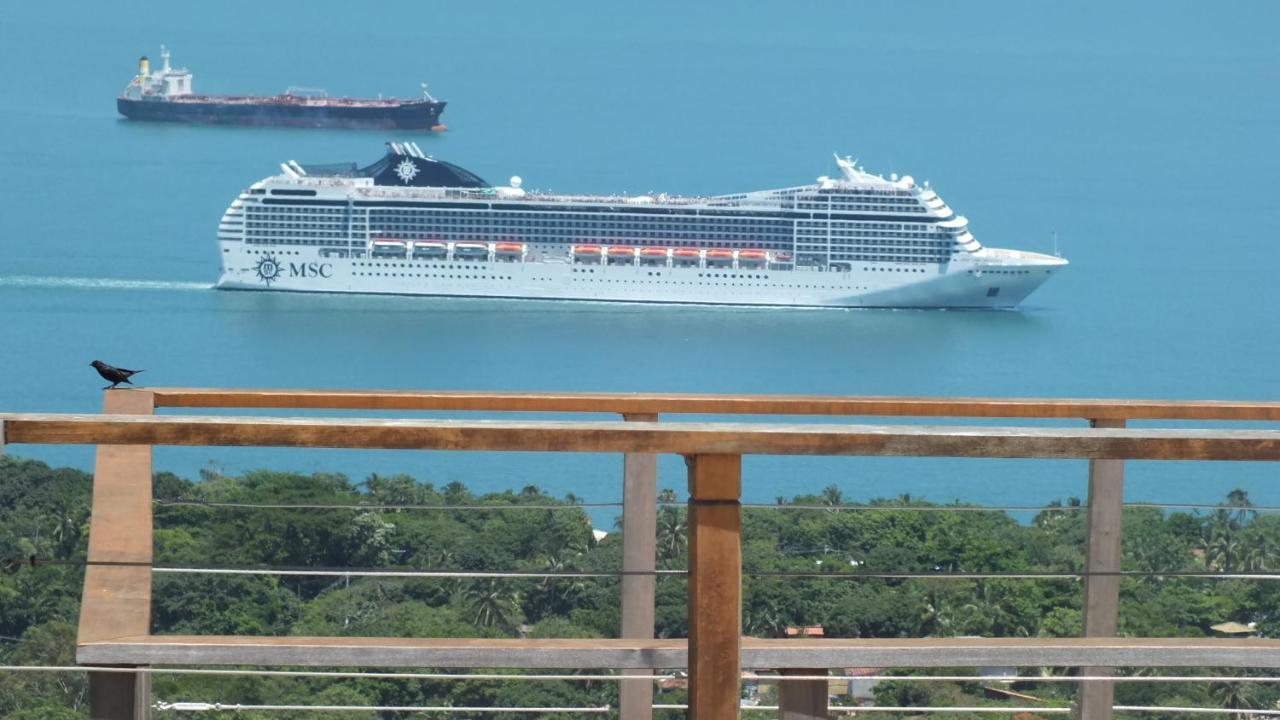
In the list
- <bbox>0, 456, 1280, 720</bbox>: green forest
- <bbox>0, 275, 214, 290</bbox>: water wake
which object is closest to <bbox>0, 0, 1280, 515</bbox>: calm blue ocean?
<bbox>0, 275, 214, 290</bbox>: water wake

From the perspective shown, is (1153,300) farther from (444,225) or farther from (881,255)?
(444,225)

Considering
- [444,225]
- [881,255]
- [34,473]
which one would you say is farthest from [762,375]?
[34,473]

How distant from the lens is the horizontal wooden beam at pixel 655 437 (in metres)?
1.07

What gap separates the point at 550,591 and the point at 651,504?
1.02 ft

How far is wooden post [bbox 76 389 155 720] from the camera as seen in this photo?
1197 mm

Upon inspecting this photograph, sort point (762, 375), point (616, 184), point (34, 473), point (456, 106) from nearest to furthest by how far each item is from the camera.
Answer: point (34, 473) → point (762, 375) → point (616, 184) → point (456, 106)

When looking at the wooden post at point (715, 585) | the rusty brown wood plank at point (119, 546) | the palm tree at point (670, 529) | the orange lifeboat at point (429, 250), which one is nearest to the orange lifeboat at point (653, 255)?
the orange lifeboat at point (429, 250)

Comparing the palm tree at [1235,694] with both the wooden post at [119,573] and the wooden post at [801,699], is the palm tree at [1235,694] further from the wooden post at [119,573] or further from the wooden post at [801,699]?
A: the wooden post at [119,573]

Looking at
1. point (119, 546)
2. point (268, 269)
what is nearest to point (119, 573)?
point (119, 546)

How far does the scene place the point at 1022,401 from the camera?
1.52 metres

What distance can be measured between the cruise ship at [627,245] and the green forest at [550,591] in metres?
27.3

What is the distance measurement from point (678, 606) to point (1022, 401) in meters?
0.30

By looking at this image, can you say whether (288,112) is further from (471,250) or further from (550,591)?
(550,591)

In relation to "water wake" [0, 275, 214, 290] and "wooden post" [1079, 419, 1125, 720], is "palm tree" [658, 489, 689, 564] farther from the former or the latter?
"water wake" [0, 275, 214, 290]
